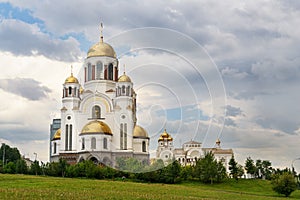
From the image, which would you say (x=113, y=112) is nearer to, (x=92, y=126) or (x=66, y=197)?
(x=92, y=126)

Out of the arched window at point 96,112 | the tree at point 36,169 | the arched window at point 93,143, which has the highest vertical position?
the arched window at point 96,112

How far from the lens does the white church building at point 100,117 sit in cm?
7888

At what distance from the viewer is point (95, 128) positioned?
78.9 metres

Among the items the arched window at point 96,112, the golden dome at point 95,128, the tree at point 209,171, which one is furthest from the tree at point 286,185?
the arched window at point 96,112

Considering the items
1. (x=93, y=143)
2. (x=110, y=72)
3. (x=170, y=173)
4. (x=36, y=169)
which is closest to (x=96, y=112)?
(x=93, y=143)

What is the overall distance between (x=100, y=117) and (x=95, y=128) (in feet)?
17.3

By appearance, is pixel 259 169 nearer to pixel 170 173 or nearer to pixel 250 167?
pixel 250 167

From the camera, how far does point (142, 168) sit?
5762cm

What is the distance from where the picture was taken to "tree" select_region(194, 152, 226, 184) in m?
74.6

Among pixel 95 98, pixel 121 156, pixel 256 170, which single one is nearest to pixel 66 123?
pixel 95 98

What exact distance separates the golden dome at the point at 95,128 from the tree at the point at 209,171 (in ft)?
54.0

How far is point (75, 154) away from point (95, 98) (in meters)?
11.0

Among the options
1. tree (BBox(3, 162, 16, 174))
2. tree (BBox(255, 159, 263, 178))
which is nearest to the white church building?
tree (BBox(3, 162, 16, 174))

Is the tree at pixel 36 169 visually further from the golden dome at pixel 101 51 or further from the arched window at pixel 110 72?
the golden dome at pixel 101 51
